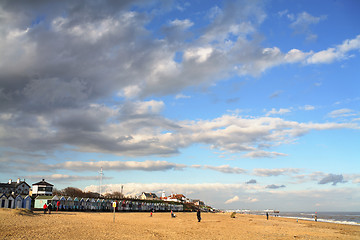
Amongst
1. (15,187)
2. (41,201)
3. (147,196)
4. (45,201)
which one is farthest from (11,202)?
(147,196)

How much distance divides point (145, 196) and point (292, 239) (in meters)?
168

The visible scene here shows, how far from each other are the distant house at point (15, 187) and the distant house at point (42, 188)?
58.1 ft

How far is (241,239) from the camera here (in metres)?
24.9

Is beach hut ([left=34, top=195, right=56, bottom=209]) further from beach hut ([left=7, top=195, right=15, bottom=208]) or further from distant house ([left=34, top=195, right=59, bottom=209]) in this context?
beach hut ([left=7, top=195, right=15, bottom=208])

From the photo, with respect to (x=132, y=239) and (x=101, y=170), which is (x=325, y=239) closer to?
(x=132, y=239)

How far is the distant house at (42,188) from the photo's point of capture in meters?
92.9

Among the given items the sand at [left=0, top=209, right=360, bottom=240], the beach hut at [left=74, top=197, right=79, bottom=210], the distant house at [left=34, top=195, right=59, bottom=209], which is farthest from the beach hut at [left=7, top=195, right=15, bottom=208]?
the beach hut at [left=74, top=197, right=79, bottom=210]

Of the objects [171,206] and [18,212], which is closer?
[18,212]

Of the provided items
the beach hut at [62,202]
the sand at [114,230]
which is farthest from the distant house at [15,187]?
the sand at [114,230]

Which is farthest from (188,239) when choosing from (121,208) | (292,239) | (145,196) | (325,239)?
(145,196)

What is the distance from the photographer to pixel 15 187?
109438 millimetres

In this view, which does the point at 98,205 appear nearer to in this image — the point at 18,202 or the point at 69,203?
the point at 69,203

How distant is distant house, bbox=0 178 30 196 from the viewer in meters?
105

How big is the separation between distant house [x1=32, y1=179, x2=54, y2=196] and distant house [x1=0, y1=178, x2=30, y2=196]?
697 inches
